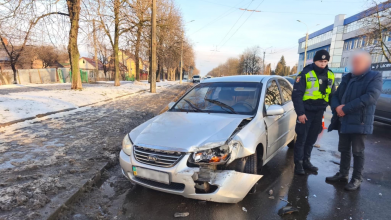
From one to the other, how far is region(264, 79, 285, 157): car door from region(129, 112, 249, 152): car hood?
1.66 ft

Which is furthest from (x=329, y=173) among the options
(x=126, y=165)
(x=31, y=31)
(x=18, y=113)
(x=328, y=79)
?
(x=31, y=31)

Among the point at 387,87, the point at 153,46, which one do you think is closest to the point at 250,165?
the point at 387,87

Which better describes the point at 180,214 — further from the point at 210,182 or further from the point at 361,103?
the point at 361,103

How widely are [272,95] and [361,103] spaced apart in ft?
4.06

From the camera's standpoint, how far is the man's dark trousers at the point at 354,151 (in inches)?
121

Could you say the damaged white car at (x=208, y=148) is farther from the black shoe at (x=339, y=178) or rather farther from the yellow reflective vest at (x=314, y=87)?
the black shoe at (x=339, y=178)

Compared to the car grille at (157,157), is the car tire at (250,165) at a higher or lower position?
lower

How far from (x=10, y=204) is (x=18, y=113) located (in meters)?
6.16

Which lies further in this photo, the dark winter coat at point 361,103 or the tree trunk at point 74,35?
the tree trunk at point 74,35

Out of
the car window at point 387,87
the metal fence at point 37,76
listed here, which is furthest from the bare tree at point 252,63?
the car window at point 387,87

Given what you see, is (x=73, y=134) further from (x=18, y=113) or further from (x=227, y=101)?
(x=227, y=101)

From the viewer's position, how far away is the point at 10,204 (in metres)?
2.45

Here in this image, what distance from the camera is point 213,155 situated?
238cm

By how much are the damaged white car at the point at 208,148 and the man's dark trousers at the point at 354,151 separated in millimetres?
979
